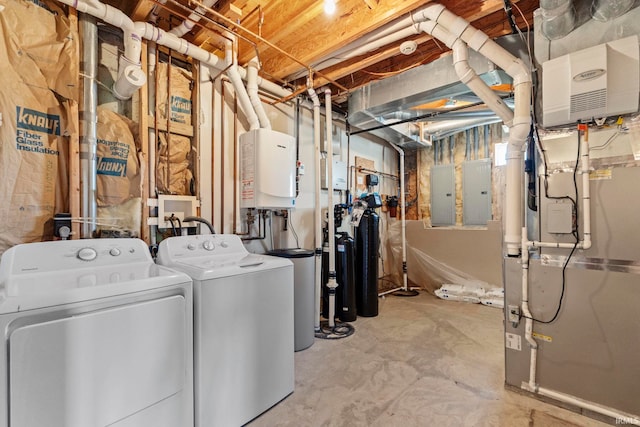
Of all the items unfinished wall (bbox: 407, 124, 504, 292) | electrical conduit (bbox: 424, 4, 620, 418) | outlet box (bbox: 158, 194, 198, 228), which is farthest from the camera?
unfinished wall (bbox: 407, 124, 504, 292)

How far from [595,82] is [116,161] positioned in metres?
3.15

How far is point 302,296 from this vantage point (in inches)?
109

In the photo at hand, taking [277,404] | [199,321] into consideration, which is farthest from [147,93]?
[277,404]

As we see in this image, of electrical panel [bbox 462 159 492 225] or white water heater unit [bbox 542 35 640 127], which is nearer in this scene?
white water heater unit [bbox 542 35 640 127]

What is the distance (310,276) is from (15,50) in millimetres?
2588

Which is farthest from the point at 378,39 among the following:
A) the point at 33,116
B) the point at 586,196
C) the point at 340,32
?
the point at 33,116

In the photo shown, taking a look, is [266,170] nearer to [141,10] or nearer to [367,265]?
[141,10]

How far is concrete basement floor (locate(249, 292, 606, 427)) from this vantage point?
1803mm

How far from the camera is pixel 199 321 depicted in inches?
61.5

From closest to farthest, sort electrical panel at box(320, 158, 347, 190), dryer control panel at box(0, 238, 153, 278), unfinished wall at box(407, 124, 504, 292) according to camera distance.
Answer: dryer control panel at box(0, 238, 153, 278)
electrical panel at box(320, 158, 347, 190)
unfinished wall at box(407, 124, 504, 292)

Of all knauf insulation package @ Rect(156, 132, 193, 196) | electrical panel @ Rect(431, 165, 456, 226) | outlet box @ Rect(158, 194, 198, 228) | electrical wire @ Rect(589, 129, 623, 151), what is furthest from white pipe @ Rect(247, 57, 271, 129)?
electrical panel @ Rect(431, 165, 456, 226)

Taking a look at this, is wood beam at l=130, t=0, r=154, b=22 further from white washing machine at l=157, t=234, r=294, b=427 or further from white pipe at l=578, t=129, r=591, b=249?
white pipe at l=578, t=129, r=591, b=249

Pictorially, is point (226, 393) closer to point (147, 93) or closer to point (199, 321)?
point (199, 321)

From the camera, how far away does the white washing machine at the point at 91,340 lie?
42.7 inches
